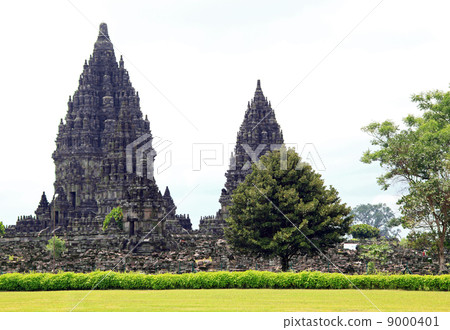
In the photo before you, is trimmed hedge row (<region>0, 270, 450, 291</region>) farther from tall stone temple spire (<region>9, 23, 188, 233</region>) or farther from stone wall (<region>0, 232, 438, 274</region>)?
tall stone temple spire (<region>9, 23, 188, 233</region>)

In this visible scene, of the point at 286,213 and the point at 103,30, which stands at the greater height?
the point at 103,30

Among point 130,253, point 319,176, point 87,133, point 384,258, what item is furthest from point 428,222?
point 87,133

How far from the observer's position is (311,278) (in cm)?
2662

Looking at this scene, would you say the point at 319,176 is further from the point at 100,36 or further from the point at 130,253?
the point at 100,36

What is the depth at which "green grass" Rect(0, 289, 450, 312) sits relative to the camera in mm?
19578

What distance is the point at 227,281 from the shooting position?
27.0 m

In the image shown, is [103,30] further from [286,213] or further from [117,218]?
[286,213]

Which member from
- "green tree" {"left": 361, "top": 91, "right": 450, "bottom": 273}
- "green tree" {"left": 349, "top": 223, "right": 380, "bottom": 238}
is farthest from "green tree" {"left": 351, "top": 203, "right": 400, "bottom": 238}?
"green tree" {"left": 361, "top": 91, "right": 450, "bottom": 273}

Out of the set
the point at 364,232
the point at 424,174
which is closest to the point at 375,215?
the point at 364,232

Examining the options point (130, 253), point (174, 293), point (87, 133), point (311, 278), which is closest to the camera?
point (174, 293)

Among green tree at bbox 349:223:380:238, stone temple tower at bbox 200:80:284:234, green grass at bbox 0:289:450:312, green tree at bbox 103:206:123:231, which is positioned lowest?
green grass at bbox 0:289:450:312

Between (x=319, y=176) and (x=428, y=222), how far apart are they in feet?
23.0

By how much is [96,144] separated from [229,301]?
71978 mm

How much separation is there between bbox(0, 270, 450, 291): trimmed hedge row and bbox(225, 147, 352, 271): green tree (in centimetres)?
715
